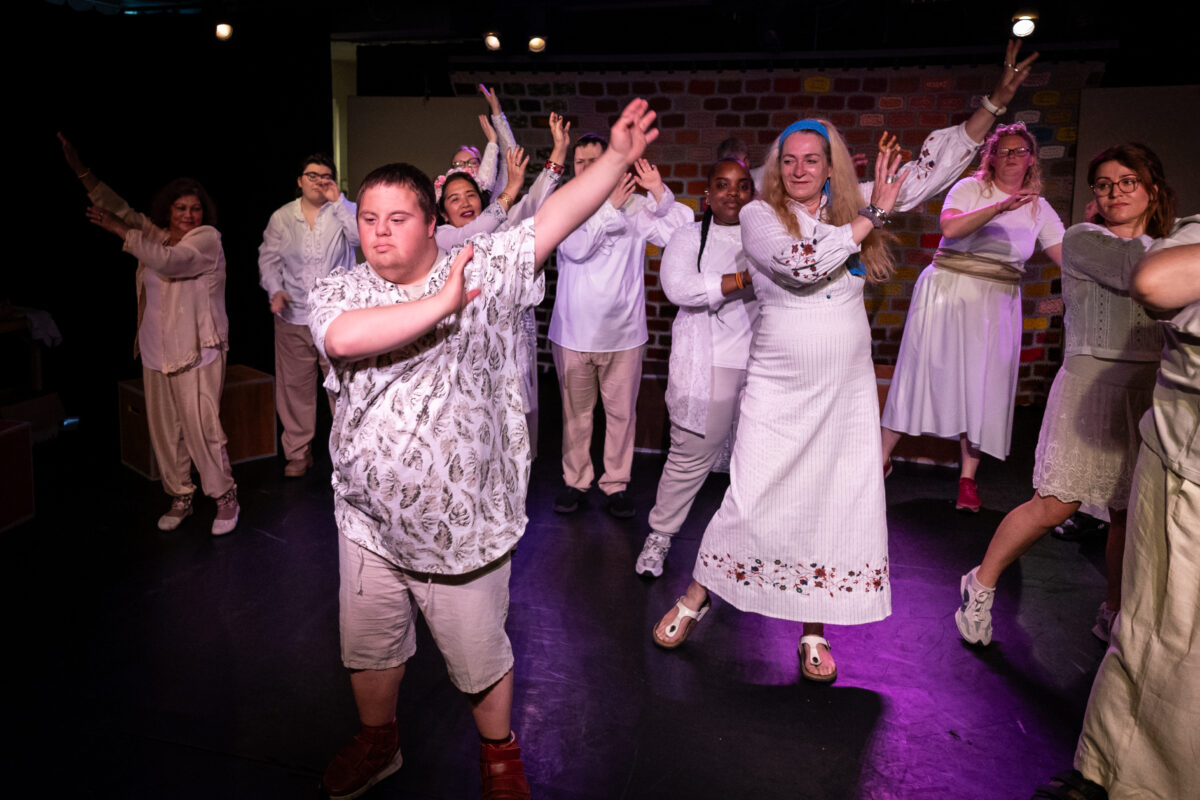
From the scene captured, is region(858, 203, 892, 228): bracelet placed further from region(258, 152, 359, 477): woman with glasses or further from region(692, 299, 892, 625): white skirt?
region(258, 152, 359, 477): woman with glasses

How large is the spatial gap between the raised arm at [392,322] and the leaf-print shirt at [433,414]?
8 centimetres

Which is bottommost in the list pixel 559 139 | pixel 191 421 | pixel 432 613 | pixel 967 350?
pixel 432 613

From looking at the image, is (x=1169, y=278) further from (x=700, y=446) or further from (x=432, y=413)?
(x=700, y=446)

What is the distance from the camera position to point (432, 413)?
193 cm


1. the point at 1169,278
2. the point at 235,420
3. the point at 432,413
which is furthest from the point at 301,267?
the point at 1169,278

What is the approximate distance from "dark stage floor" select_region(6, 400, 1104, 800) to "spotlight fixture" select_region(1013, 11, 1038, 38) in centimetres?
318

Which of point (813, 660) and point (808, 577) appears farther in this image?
point (813, 660)

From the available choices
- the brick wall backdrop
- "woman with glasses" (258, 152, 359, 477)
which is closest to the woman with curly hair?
"woman with glasses" (258, 152, 359, 477)

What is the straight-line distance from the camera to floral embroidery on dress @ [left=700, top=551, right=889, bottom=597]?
108 inches

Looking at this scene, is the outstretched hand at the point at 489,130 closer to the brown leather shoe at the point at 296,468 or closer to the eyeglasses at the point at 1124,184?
the brown leather shoe at the point at 296,468

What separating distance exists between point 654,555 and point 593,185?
82.2 inches

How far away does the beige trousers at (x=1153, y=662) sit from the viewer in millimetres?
2002

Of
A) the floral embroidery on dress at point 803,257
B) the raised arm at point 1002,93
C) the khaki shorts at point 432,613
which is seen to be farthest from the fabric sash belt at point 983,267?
the khaki shorts at point 432,613

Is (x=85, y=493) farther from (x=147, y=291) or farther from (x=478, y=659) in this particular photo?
(x=478, y=659)
